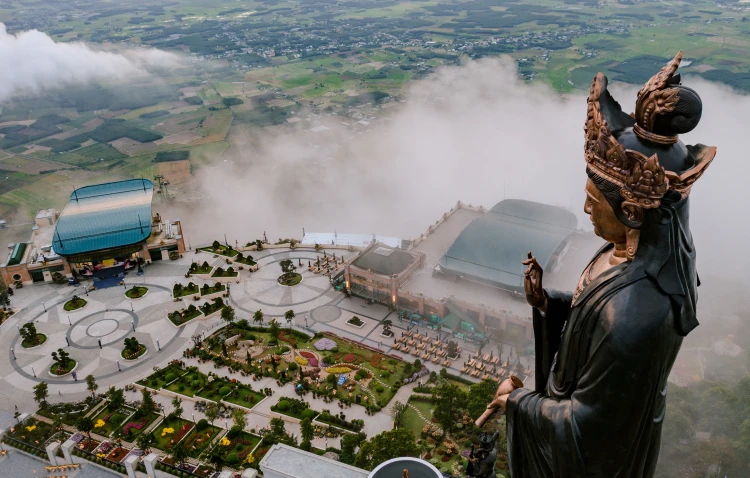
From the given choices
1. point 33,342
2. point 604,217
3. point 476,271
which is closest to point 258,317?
point 33,342

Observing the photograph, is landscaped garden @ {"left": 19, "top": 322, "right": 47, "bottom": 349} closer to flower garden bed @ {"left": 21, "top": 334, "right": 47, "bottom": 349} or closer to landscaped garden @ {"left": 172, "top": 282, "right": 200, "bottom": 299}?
flower garden bed @ {"left": 21, "top": 334, "right": 47, "bottom": 349}

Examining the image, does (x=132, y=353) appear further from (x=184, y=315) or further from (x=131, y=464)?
(x=131, y=464)

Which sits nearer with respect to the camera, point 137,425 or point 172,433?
point 172,433

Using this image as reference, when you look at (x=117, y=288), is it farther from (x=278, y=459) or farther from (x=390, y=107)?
(x=390, y=107)

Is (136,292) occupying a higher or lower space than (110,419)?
higher

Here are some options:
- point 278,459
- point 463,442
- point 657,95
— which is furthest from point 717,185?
point 657,95

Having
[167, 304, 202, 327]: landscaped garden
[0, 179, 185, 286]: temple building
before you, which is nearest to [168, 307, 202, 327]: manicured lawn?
[167, 304, 202, 327]: landscaped garden

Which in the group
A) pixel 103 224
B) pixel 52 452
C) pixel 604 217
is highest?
pixel 604 217
